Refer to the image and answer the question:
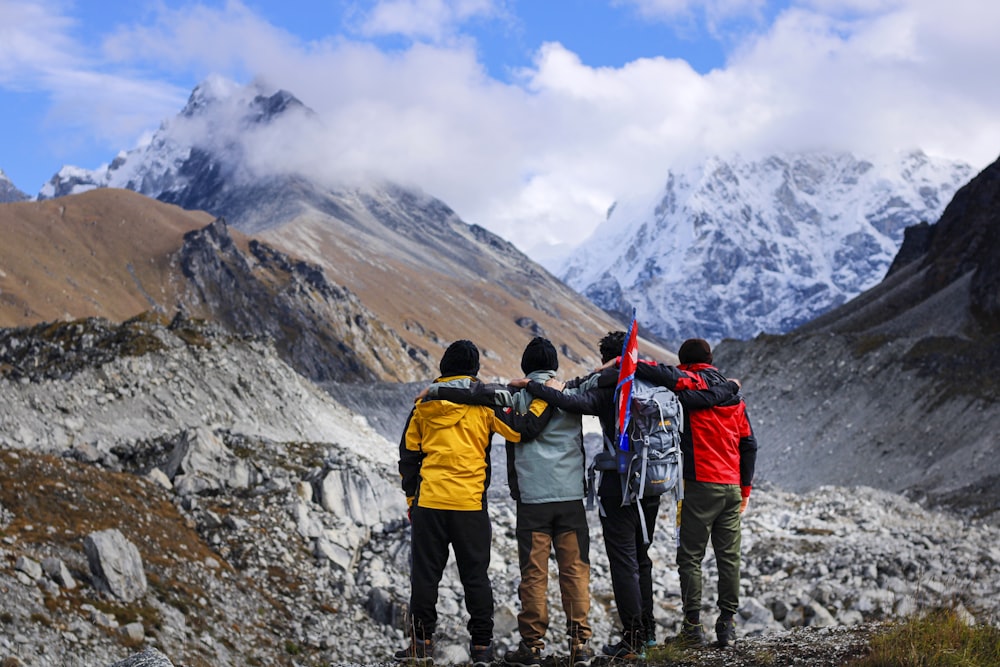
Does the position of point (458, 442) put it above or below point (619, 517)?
above

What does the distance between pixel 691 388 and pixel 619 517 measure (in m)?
1.53

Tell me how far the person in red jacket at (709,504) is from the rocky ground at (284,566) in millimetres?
560

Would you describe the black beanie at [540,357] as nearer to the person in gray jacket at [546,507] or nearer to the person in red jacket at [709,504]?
the person in gray jacket at [546,507]

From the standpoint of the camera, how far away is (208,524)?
15430 mm

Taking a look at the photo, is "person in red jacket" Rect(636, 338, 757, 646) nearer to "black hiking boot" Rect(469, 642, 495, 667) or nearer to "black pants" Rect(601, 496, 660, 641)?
"black pants" Rect(601, 496, 660, 641)

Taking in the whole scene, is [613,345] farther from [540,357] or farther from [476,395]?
[476,395]

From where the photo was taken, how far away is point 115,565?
1213 cm

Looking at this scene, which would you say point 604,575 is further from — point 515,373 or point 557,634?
point 515,373

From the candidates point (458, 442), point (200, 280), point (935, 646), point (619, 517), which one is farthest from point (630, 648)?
point (200, 280)

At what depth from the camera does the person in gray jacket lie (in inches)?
332

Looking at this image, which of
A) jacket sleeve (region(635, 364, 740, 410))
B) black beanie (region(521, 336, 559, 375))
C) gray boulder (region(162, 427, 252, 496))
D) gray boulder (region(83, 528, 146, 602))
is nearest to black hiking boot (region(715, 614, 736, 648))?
jacket sleeve (region(635, 364, 740, 410))

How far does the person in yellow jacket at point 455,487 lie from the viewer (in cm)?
851

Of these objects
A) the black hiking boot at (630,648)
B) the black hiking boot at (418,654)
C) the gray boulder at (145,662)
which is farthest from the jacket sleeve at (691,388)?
the gray boulder at (145,662)

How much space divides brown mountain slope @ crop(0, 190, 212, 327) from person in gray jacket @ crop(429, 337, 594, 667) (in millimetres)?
93237
